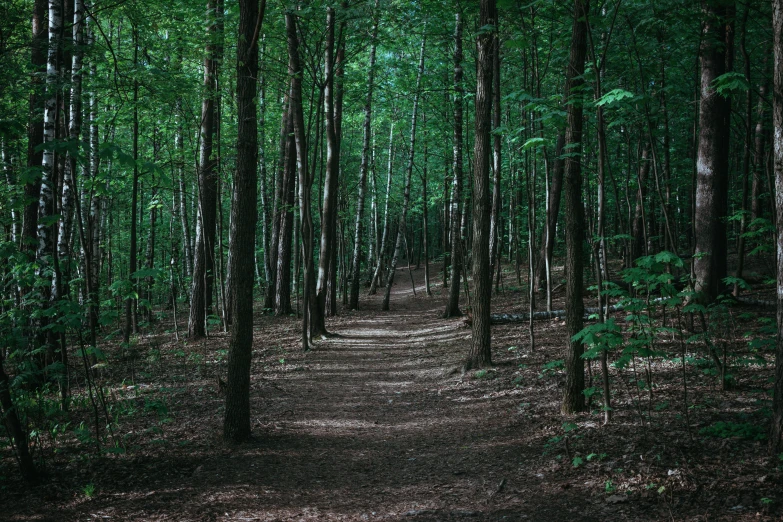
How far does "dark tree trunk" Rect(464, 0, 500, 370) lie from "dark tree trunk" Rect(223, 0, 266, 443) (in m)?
4.33

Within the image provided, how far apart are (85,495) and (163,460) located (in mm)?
865

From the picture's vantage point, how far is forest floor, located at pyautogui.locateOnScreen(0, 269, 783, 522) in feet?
13.2

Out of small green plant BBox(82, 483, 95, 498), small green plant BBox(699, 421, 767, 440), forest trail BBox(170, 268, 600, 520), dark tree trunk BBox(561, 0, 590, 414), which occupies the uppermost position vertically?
dark tree trunk BBox(561, 0, 590, 414)

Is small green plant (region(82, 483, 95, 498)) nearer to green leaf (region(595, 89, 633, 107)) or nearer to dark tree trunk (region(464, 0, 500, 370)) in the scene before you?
green leaf (region(595, 89, 633, 107))

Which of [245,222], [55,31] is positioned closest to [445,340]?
[245,222]

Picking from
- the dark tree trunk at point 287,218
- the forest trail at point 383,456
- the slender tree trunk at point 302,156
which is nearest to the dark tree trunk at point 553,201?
the forest trail at point 383,456

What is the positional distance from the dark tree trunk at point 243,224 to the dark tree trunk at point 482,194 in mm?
4332

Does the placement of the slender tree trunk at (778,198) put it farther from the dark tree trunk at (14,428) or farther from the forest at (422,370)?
the dark tree trunk at (14,428)

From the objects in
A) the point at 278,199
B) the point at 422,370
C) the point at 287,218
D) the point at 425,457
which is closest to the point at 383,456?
the point at 425,457

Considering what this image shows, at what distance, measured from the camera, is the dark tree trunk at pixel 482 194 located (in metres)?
8.55

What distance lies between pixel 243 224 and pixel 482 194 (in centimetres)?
464

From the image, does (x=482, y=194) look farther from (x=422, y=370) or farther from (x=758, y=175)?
(x=758, y=175)

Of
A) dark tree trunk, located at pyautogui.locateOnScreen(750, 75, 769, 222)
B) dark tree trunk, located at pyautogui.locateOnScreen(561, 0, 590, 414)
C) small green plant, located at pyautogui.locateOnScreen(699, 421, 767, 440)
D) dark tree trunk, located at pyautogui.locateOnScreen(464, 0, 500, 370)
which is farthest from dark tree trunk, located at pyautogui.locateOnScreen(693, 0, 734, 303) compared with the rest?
small green plant, located at pyautogui.locateOnScreen(699, 421, 767, 440)

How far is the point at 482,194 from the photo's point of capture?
8.74 metres
